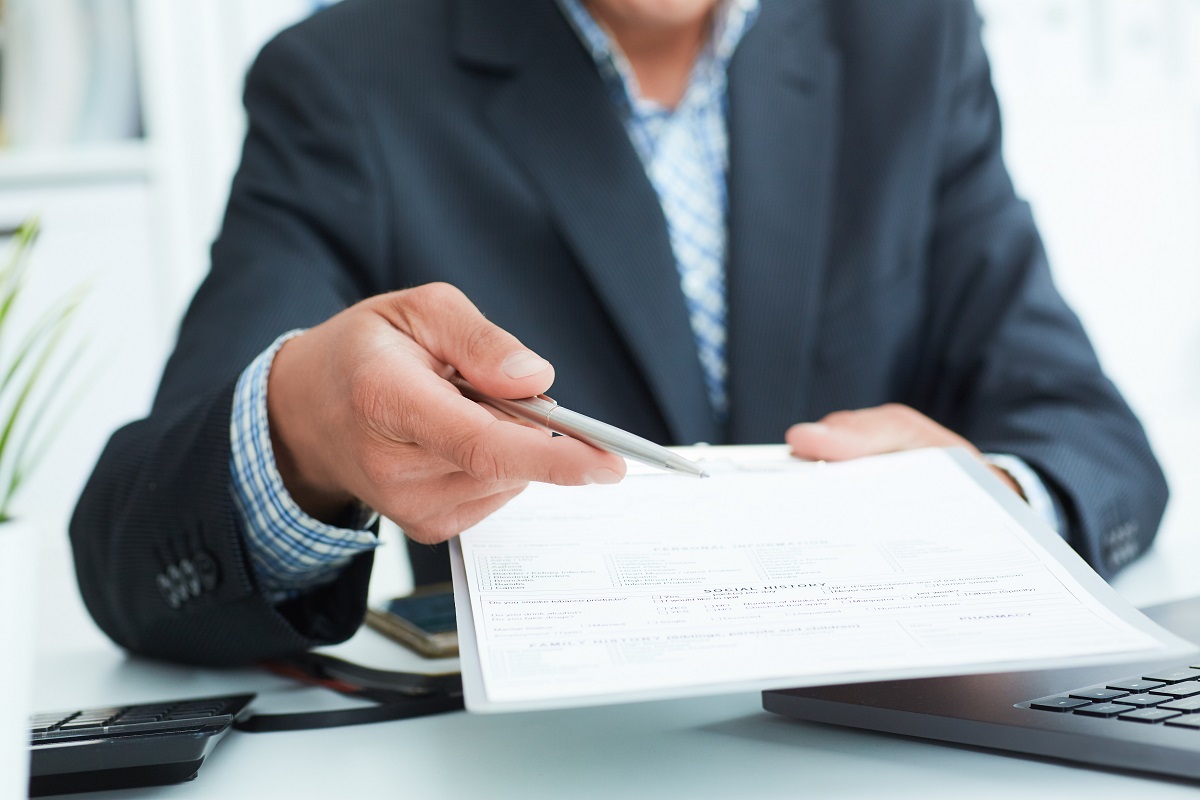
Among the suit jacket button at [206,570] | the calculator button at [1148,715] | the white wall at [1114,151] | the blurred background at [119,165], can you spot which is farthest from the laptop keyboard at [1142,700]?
the white wall at [1114,151]

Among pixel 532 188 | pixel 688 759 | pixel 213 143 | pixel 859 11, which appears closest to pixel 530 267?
pixel 532 188

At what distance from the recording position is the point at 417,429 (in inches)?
18.1

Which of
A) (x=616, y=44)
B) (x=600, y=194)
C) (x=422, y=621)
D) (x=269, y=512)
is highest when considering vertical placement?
(x=616, y=44)

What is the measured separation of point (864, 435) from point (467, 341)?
0.29m

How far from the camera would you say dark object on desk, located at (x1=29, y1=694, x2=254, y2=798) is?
0.42m

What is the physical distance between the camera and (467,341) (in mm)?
484

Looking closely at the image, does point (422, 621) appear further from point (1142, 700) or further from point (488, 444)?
point (1142, 700)

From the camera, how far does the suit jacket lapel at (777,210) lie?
972 mm

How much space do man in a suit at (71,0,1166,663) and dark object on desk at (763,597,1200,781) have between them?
0.61ft

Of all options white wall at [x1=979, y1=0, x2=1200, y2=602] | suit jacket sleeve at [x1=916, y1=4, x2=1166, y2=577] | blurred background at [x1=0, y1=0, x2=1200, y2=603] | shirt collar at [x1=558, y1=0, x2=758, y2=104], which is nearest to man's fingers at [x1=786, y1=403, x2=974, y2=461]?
suit jacket sleeve at [x1=916, y1=4, x2=1166, y2=577]

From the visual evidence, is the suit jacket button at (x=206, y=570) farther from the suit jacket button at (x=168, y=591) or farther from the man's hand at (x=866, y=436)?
the man's hand at (x=866, y=436)

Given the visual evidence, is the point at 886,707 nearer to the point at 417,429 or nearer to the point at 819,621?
the point at 819,621

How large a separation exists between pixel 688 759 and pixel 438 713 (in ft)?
0.48

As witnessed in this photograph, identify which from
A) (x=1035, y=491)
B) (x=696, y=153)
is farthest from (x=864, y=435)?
(x=696, y=153)
